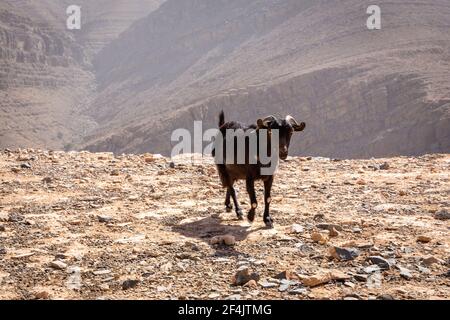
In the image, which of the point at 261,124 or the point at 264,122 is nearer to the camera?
the point at 261,124

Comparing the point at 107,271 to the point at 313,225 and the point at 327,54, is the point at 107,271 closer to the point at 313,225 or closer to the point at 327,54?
the point at 313,225

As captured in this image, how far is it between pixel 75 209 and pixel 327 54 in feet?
313

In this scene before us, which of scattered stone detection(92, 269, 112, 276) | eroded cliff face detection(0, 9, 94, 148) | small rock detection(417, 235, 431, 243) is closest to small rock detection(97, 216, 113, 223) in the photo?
scattered stone detection(92, 269, 112, 276)

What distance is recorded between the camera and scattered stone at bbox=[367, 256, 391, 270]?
647 centimetres

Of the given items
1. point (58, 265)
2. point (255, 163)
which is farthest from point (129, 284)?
point (255, 163)

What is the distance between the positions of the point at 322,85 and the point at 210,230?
80.0 meters

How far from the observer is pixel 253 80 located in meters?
101

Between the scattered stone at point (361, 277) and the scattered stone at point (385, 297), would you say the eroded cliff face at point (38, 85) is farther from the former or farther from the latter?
the scattered stone at point (385, 297)

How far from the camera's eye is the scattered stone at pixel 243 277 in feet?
20.1

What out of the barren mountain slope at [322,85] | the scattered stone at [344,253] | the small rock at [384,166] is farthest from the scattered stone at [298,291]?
the barren mountain slope at [322,85]

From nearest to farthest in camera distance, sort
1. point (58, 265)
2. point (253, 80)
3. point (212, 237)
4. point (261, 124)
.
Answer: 1. point (58, 265)
2. point (212, 237)
3. point (261, 124)
4. point (253, 80)

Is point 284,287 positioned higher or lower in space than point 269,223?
lower

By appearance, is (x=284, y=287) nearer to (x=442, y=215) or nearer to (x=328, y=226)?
(x=328, y=226)

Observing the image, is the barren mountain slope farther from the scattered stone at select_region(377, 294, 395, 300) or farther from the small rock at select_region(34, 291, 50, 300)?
the small rock at select_region(34, 291, 50, 300)
